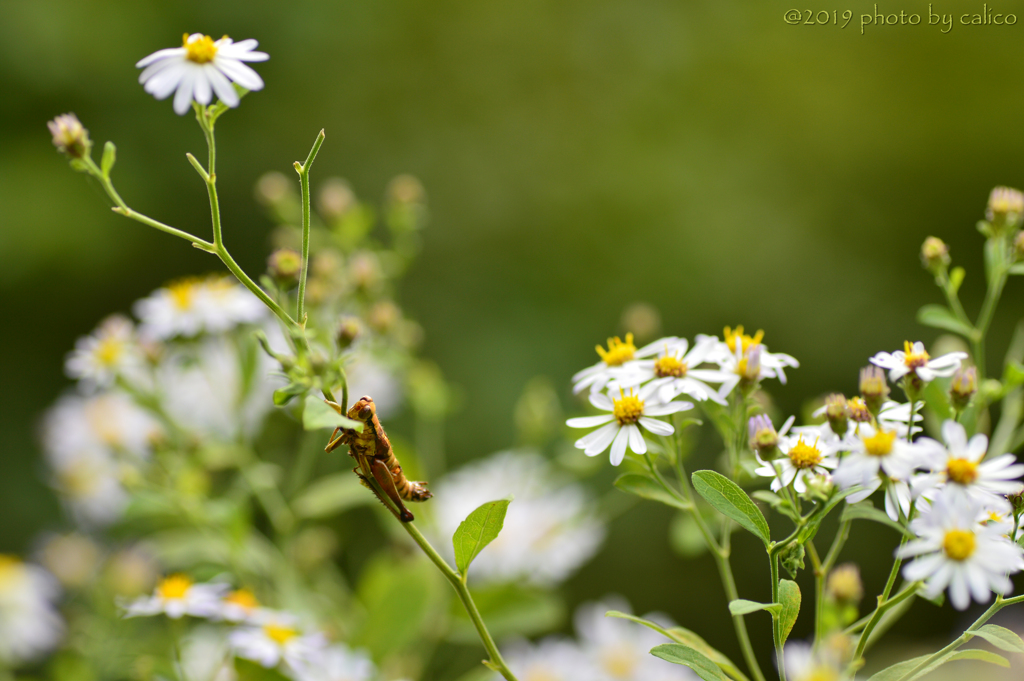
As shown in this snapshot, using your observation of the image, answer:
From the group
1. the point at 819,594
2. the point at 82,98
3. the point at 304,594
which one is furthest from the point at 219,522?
the point at 82,98

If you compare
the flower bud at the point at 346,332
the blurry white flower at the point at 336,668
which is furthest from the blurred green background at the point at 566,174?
the flower bud at the point at 346,332

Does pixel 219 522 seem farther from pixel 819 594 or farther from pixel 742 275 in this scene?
pixel 742 275

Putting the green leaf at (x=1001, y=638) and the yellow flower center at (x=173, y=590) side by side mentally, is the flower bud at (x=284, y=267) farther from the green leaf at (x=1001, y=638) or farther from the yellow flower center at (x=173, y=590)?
the green leaf at (x=1001, y=638)

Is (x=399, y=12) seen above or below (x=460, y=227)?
above

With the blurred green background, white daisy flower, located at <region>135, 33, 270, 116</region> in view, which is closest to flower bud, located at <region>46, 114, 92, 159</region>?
white daisy flower, located at <region>135, 33, 270, 116</region>

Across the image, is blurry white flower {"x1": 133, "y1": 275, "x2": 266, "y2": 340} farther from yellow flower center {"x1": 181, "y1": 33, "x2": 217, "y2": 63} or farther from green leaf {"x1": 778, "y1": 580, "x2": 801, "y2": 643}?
green leaf {"x1": 778, "y1": 580, "x2": 801, "y2": 643}

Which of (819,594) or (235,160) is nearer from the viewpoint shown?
(819,594)
